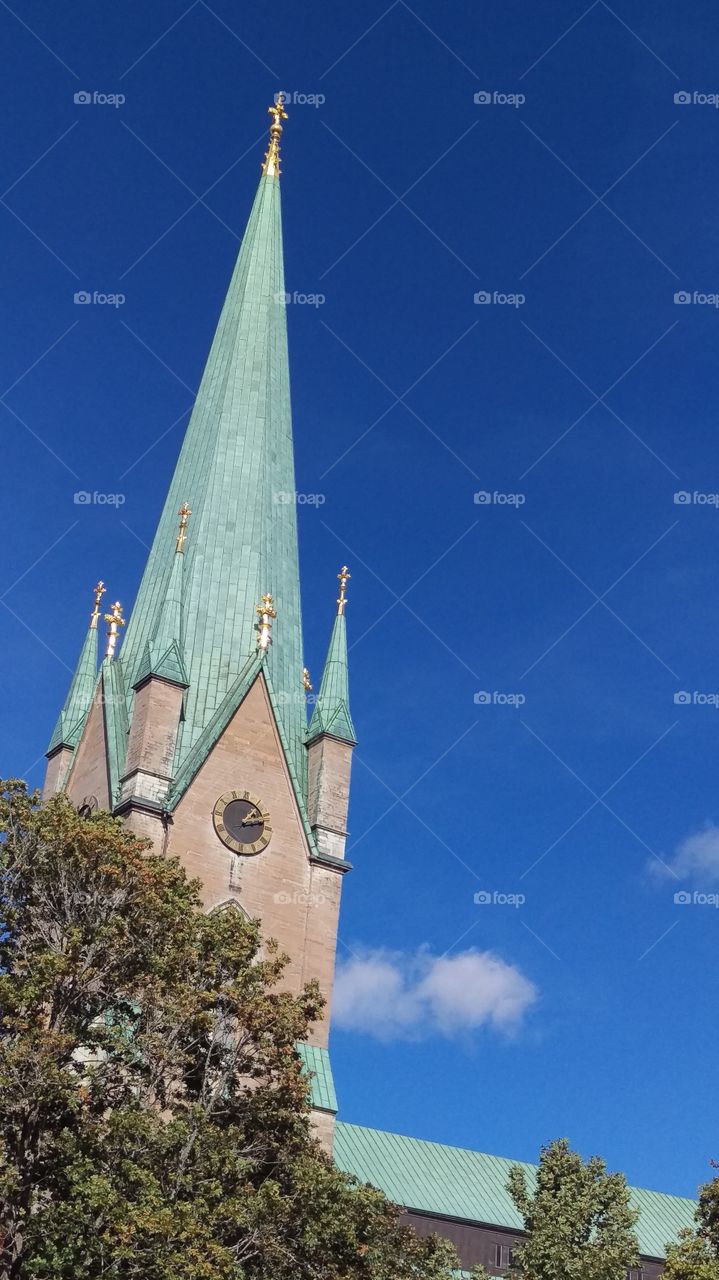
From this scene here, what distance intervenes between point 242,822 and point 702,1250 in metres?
19.2

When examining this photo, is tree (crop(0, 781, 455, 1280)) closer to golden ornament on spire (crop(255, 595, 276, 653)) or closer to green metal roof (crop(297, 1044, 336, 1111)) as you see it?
green metal roof (crop(297, 1044, 336, 1111))

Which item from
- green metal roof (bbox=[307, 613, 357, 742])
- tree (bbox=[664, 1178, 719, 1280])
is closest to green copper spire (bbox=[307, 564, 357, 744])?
green metal roof (bbox=[307, 613, 357, 742])

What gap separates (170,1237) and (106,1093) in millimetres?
4198

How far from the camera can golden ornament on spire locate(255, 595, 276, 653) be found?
5641 cm

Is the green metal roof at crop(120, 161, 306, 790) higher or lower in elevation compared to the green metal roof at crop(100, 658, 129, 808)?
higher

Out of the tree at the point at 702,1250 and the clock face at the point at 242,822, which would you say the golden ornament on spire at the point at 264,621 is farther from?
the tree at the point at 702,1250

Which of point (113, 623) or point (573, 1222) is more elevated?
point (113, 623)

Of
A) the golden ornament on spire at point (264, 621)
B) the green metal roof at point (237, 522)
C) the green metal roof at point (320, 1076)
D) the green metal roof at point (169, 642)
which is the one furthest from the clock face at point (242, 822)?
the green metal roof at point (320, 1076)

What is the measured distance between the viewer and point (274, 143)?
231 feet

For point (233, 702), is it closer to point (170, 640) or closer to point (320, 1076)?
point (170, 640)

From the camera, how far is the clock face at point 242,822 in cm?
5231

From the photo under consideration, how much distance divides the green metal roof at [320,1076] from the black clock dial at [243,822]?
6.68 meters

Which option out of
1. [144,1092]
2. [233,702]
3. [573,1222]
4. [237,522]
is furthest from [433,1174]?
[144,1092]

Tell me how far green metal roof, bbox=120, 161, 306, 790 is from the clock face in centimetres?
213
